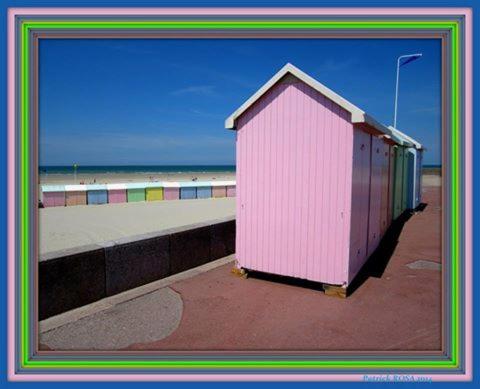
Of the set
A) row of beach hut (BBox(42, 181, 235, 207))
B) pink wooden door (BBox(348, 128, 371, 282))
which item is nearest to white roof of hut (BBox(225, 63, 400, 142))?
pink wooden door (BBox(348, 128, 371, 282))

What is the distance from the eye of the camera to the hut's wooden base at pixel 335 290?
5.36 meters

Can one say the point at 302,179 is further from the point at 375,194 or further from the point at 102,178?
the point at 102,178

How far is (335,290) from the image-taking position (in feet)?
17.8

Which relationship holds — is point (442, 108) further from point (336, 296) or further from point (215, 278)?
point (215, 278)

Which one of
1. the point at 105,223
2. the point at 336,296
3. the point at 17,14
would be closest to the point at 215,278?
the point at 336,296

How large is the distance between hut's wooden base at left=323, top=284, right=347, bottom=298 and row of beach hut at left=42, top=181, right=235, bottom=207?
649 inches

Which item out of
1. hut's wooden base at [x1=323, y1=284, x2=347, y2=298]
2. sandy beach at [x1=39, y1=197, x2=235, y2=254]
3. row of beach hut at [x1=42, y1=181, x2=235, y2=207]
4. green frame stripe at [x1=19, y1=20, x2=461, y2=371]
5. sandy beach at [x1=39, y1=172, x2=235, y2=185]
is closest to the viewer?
green frame stripe at [x1=19, y1=20, x2=461, y2=371]

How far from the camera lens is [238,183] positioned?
20.5 ft

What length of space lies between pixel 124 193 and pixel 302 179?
53.9 feet

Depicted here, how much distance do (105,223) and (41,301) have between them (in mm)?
9406

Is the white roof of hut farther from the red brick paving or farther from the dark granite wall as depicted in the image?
the red brick paving

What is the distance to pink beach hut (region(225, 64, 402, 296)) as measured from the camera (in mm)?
5223

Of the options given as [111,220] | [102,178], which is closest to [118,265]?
[111,220]

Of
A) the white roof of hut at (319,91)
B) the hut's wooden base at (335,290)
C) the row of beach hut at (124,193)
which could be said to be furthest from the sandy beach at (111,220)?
the hut's wooden base at (335,290)
